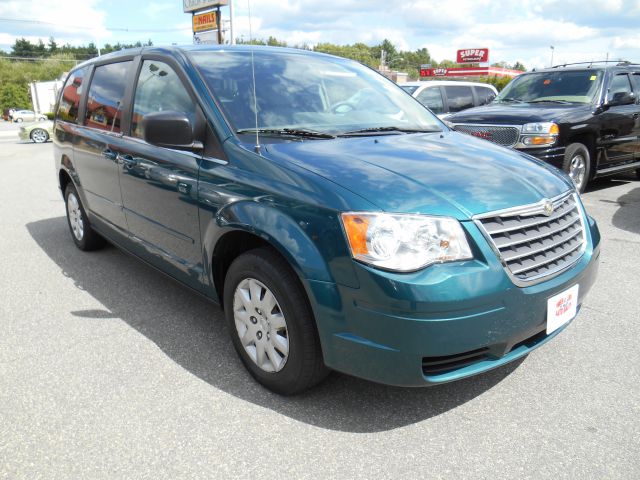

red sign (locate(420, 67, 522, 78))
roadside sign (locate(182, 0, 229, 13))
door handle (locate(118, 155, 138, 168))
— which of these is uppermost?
roadside sign (locate(182, 0, 229, 13))

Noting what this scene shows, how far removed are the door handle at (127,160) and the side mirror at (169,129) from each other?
82 cm

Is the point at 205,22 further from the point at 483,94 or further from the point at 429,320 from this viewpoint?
the point at 429,320

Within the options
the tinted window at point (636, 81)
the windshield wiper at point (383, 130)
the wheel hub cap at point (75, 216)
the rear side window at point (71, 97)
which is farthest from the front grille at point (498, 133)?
the wheel hub cap at point (75, 216)

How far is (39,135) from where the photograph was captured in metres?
23.2

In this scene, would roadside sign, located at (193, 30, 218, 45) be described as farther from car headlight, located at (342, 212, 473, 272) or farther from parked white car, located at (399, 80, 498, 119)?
car headlight, located at (342, 212, 473, 272)

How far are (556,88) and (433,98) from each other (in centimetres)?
327

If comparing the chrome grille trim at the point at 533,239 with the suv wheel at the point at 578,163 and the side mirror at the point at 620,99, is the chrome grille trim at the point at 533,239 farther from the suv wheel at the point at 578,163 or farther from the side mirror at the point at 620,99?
the side mirror at the point at 620,99

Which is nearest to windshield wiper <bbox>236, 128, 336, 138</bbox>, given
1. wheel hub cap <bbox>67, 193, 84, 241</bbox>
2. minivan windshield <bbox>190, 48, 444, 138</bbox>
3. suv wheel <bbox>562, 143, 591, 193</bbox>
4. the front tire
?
minivan windshield <bbox>190, 48, 444, 138</bbox>

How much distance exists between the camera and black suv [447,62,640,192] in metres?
6.80

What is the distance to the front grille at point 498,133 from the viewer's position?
6840 mm

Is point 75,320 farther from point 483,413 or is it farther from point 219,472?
point 483,413

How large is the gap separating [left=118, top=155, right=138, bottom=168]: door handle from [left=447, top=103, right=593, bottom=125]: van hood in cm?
511

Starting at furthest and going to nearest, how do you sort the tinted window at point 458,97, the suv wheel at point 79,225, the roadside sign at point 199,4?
the roadside sign at point 199,4
the tinted window at point 458,97
the suv wheel at point 79,225

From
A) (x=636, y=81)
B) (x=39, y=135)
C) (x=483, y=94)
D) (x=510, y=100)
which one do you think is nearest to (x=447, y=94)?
(x=483, y=94)
